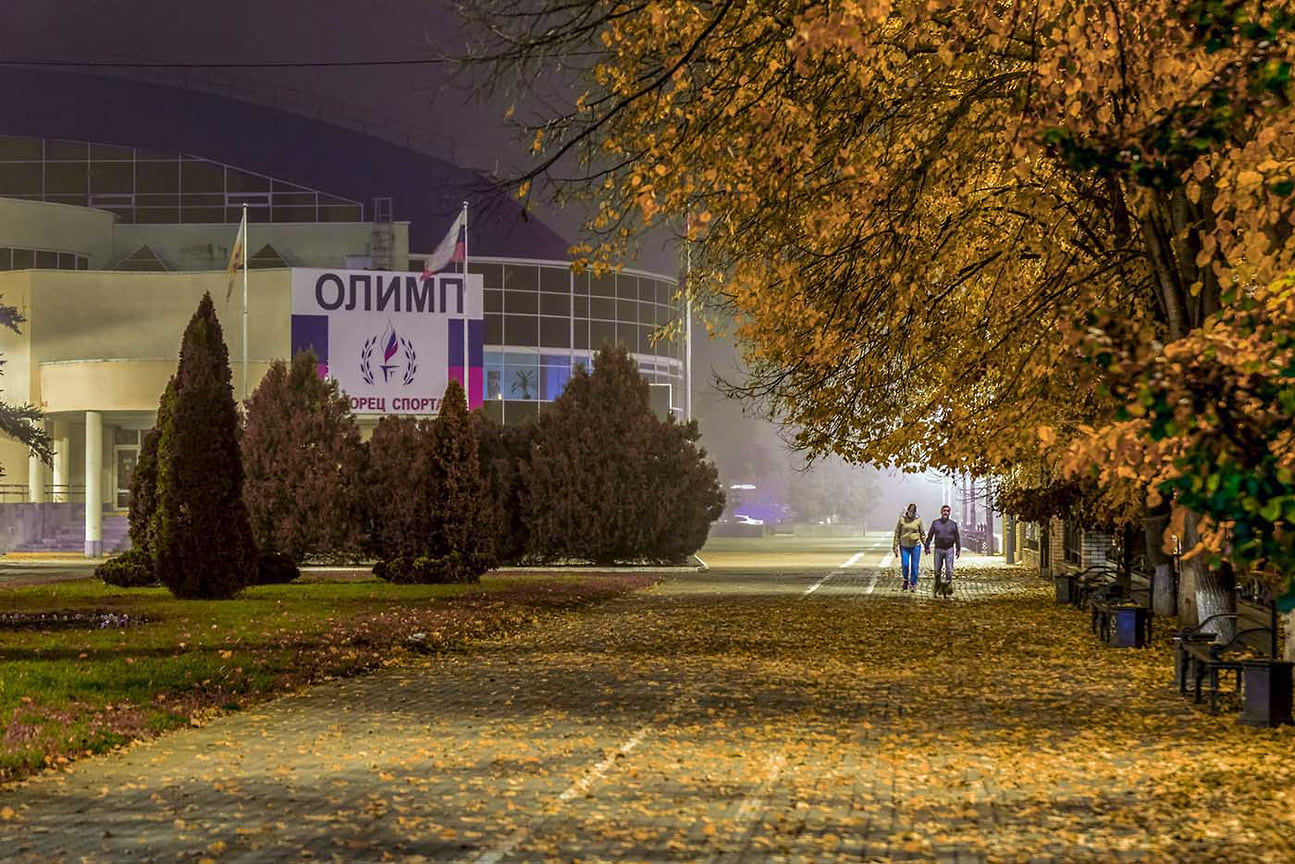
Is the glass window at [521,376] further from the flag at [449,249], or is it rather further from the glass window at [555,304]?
the flag at [449,249]

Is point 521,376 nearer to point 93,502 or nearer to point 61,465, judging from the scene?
point 61,465

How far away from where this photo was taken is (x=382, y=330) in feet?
191

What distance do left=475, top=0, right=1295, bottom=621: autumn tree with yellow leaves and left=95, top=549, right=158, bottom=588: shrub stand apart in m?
15.0

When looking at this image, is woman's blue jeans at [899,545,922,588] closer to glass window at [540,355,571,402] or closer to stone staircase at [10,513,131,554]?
stone staircase at [10,513,131,554]

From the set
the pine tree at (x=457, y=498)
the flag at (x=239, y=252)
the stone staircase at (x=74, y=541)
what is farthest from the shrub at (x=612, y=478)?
the stone staircase at (x=74, y=541)

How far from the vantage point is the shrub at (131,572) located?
32.6m

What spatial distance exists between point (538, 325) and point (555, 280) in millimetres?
2322

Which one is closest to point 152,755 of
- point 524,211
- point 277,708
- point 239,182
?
point 277,708

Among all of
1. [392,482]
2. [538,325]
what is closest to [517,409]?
[538,325]

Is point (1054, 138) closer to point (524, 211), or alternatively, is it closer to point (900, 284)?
point (524, 211)

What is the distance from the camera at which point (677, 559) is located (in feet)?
156

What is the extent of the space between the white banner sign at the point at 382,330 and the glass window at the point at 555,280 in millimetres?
17428

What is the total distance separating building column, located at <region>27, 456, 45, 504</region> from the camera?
61.3m

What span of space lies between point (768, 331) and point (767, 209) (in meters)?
4.43
